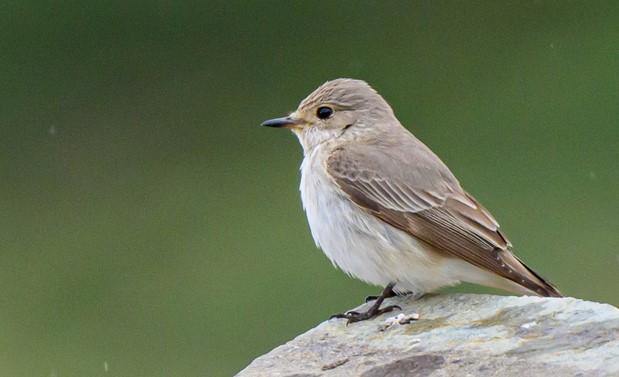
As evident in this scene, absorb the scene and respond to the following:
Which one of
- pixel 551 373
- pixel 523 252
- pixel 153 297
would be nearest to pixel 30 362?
pixel 153 297

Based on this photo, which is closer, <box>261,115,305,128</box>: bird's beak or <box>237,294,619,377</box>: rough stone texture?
<box>237,294,619,377</box>: rough stone texture

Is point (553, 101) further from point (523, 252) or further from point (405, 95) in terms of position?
point (523, 252)

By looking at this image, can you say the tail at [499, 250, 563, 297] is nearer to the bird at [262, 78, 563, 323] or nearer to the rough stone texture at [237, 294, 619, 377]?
the bird at [262, 78, 563, 323]

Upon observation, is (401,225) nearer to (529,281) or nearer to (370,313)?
(370,313)

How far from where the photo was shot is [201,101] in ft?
51.0

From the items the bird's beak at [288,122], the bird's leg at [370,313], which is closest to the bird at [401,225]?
the bird's leg at [370,313]

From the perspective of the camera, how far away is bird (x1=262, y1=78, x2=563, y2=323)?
25.6 ft

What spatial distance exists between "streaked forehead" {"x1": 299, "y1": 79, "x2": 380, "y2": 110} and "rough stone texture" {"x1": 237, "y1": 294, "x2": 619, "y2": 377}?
1.65 m

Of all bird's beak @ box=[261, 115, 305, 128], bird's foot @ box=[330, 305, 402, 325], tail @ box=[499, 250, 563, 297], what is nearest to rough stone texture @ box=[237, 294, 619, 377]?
bird's foot @ box=[330, 305, 402, 325]

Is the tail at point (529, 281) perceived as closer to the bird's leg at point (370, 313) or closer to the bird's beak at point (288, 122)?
the bird's leg at point (370, 313)

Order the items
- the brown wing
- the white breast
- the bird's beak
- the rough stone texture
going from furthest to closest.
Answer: the bird's beak < the white breast < the brown wing < the rough stone texture

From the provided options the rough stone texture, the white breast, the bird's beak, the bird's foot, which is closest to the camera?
the rough stone texture

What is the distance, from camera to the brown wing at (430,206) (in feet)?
25.4

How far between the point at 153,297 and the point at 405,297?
534cm
